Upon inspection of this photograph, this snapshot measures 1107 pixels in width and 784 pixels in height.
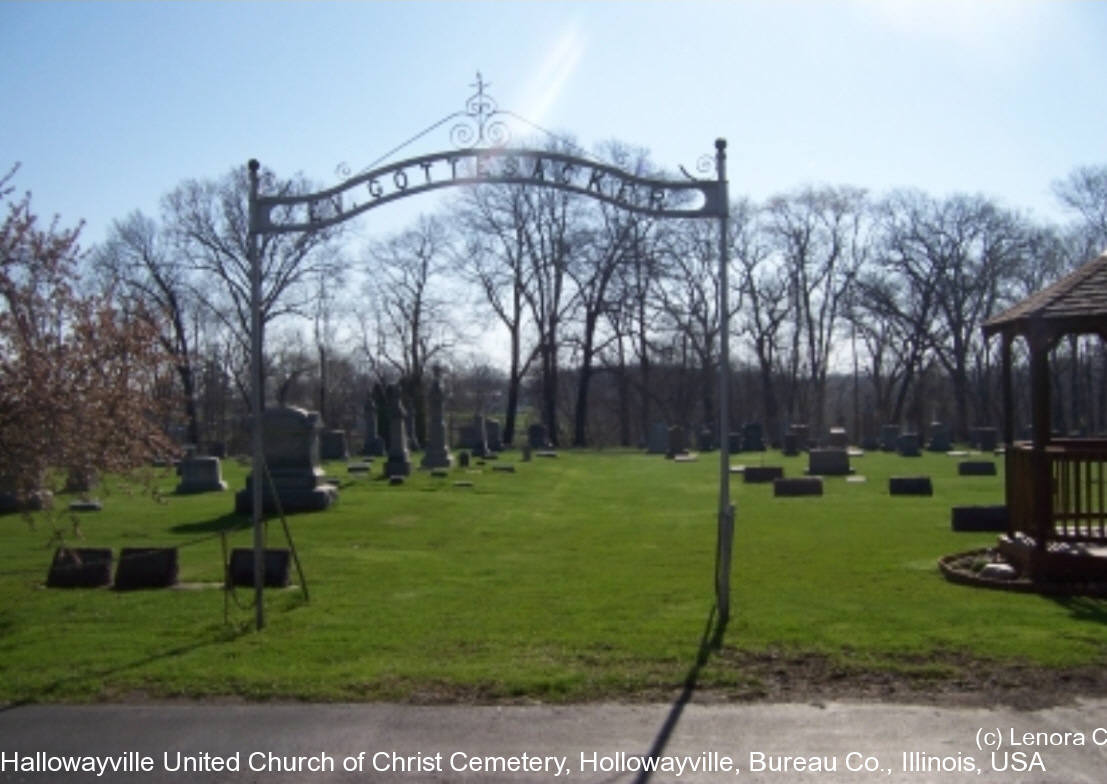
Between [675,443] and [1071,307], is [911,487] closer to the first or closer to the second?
[1071,307]

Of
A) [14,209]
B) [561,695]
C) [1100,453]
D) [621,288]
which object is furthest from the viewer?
[621,288]

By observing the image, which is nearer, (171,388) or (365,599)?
(365,599)

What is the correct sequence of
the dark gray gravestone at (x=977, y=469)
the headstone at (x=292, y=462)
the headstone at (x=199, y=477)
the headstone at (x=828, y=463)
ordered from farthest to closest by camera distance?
the headstone at (x=828, y=463)
the dark gray gravestone at (x=977, y=469)
the headstone at (x=199, y=477)
the headstone at (x=292, y=462)

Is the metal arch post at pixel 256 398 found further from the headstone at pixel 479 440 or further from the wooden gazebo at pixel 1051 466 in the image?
the headstone at pixel 479 440

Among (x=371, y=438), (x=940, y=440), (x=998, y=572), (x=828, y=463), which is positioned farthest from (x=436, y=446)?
(x=998, y=572)

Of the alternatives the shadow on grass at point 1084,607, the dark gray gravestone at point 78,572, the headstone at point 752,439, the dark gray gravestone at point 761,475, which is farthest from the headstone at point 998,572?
the headstone at point 752,439

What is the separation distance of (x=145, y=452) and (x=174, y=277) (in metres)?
49.6

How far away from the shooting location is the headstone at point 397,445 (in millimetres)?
30484

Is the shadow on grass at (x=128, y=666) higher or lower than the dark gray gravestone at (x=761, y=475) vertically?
lower

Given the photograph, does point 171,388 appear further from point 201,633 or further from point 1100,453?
point 1100,453

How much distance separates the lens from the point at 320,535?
1691cm

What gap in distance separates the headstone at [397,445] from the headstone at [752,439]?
18.3 meters

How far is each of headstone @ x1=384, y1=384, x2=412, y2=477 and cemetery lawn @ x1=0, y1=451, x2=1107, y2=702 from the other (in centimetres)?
1168

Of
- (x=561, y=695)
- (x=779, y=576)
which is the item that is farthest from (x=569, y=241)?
(x=561, y=695)
